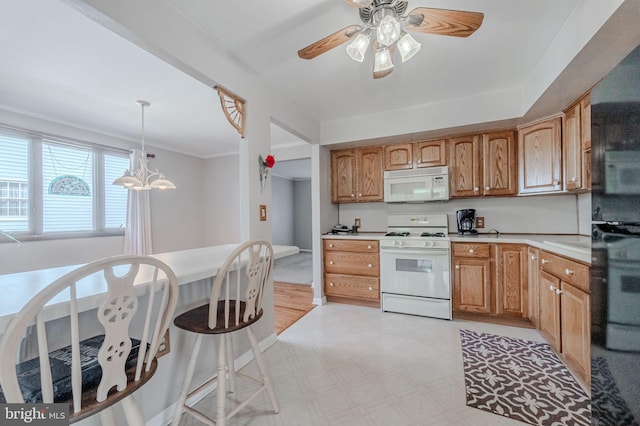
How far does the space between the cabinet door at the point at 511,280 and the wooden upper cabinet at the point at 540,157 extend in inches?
25.4

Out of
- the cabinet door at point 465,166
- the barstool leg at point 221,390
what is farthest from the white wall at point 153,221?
the cabinet door at point 465,166

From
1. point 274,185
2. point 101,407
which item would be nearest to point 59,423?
point 101,407

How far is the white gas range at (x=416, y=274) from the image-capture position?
288cm

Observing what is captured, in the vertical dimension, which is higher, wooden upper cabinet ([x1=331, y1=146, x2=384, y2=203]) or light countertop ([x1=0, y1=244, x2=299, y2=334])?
wooden upper cabinet ([x1=331, y1=146, x2=384, y2=203])

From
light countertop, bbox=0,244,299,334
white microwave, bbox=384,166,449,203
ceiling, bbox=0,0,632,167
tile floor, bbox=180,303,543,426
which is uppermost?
ceiling, bbox=0,0,632,167

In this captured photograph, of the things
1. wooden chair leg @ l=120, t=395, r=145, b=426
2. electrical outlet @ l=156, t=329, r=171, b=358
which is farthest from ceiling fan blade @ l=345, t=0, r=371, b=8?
electrical outlet @ l=156, t=329, r=171, b=358

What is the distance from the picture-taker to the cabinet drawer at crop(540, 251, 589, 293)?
5.45ft

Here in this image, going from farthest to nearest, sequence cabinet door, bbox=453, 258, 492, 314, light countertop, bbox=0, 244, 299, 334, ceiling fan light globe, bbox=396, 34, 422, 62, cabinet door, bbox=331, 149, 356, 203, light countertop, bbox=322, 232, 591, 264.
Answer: cabinet door, bbox=331, 149, 356, 203, cabinet door, bbox=453, 258, 492, 314, light countertop, bbox=322, 232, 591, 264, ceiling fan light globe, bbox=396, 34, 422, 62, light countertop, bbox=0, 244, 299, 334

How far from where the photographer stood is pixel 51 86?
2.53 m

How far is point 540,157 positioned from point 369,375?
261 centimetres

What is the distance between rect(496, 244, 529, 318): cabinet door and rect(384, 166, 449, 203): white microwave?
2.75 feet

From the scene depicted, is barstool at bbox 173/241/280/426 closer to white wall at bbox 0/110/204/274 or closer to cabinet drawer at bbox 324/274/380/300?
cabinet drawer at bbox 324/274/380/300

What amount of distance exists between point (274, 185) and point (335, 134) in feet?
14.4

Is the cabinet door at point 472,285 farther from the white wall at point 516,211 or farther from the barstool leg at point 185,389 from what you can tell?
the barstool leg at point 185,389
